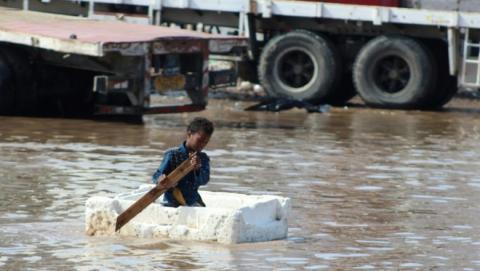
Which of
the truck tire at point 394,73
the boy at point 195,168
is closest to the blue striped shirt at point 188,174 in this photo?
the boy at point 195,168

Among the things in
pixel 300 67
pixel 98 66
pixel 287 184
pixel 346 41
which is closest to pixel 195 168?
pixel 287 184

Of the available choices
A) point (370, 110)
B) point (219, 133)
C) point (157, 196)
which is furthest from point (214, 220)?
point (370, 110)

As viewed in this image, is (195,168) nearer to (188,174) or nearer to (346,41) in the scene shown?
(188,174)

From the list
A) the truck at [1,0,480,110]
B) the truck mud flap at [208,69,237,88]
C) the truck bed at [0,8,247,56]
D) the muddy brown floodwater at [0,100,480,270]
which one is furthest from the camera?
the truck at [1,0,480,110]

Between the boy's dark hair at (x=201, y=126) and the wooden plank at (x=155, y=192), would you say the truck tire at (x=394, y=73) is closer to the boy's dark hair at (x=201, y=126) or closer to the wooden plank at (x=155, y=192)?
the boy's dark hair at (x=201, y=126)

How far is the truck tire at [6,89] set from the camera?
19031mm

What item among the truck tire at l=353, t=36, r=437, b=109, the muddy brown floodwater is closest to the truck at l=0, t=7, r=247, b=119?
the muddy brown floodwater

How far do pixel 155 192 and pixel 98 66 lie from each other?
9005 millimetres

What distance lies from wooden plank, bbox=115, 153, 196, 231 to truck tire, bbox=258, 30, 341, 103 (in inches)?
507

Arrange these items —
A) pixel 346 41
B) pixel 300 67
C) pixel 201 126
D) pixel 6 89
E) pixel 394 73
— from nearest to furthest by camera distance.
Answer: pixel 201 126
pixel 6 89
pixel 394 73
pixel 300 67
pixel 346 41

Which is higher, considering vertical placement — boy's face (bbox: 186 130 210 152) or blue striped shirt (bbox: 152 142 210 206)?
boy's face (bbox: 186 130 210 152)

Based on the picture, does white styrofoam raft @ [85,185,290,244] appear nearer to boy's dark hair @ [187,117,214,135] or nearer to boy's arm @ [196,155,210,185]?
boy's arm @ [196,155,210,185]

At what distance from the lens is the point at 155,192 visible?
10.0 metres

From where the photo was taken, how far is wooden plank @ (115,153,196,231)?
992 cm
